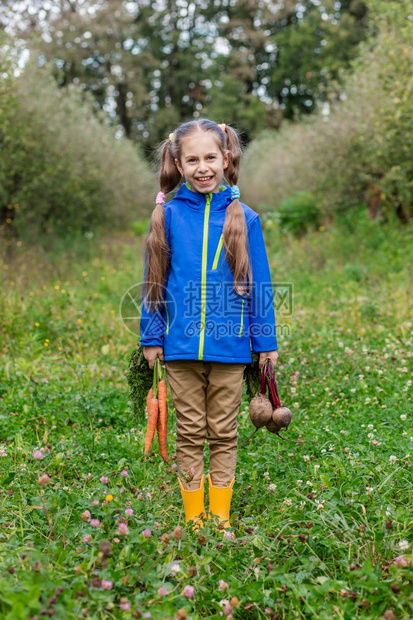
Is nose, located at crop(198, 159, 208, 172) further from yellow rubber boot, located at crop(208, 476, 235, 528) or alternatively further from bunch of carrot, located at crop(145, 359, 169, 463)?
yellow rubber boot, located at crop(208, 476, 235, 528)

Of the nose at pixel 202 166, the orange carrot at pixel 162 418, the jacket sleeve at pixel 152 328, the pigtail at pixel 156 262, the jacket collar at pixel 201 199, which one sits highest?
the nose at pixel 202 166

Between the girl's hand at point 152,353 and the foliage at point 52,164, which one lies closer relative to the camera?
the girl's hand at point 152,353

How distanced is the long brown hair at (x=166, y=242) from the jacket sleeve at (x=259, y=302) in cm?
6

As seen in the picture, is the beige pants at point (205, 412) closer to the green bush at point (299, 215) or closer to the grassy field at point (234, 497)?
the grassy field at point (234, 497)

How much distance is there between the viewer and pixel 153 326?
2928 mm

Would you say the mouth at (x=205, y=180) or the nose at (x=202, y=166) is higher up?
the nose at (x=202, y=166)

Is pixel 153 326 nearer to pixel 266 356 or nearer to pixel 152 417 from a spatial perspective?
pixel 152 417

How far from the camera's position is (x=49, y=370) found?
505 cm

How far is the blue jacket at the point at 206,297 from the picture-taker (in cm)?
282

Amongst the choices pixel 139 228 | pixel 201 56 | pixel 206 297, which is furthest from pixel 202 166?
pixel 201 56

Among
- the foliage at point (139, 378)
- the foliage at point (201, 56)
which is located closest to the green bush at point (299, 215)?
the foliage at point (139, 378)

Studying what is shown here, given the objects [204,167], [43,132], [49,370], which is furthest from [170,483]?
[43,132]

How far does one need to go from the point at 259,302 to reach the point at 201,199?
1.95ft

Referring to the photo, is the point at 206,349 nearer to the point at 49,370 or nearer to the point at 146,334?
the point at 146,334
